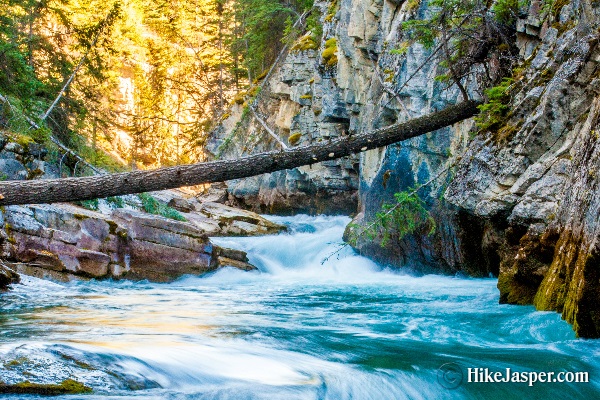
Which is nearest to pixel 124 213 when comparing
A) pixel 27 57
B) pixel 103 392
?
pixel 27 57

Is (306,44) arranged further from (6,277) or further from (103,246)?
(6,277)

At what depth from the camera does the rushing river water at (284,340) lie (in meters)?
4.73

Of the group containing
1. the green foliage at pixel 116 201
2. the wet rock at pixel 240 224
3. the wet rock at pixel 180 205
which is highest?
the wet rock at pixel 180 205

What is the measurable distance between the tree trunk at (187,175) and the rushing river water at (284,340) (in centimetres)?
181

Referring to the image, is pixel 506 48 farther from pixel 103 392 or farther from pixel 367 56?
pixel 103 392

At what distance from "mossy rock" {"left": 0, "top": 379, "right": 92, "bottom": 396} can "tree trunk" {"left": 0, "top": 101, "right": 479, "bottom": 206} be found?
4.01m

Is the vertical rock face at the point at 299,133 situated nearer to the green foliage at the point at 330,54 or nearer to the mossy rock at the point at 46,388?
the green foliage at the point at 330,54

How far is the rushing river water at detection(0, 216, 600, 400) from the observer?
15.5 feet

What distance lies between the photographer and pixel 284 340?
23.0 feet

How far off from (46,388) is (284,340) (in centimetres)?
344

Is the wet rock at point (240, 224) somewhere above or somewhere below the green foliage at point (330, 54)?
below

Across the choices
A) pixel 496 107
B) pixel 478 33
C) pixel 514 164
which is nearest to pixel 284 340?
pixel 514 164

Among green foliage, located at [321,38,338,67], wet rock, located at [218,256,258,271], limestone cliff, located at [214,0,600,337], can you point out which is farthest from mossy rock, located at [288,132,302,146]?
wet rock, located at [218,256,258,271]

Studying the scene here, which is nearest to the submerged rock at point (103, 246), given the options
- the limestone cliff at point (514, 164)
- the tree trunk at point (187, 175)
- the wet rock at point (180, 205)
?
the tree trunk at point (187, 175)
